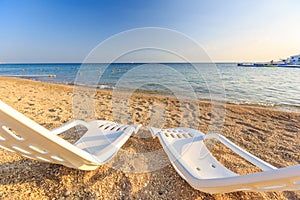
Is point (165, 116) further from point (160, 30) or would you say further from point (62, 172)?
point (62, 172)

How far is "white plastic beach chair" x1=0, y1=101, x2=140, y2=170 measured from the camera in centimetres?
70

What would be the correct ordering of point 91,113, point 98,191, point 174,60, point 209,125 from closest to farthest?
point 98,191, point 174,60, point 209,125, point 91,113

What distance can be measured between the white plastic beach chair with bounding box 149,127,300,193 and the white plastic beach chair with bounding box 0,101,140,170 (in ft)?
2.30

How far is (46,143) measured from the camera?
884 millimetres

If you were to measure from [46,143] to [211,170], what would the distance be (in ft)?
4.65

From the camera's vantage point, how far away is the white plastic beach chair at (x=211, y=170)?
0.76 m

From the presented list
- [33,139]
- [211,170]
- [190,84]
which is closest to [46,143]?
[33,139]

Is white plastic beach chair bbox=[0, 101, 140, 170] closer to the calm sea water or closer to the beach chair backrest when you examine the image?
the beach chair backrest

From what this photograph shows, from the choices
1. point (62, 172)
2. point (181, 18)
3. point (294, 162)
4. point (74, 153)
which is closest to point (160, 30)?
point (181, 18)

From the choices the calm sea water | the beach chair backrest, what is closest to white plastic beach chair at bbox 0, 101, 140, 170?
the beach chair backrest

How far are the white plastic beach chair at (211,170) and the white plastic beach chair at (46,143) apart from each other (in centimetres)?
70

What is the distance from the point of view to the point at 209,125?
342 cm

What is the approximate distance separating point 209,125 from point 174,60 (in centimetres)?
173

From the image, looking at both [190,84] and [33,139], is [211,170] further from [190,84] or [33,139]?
[190,84]
